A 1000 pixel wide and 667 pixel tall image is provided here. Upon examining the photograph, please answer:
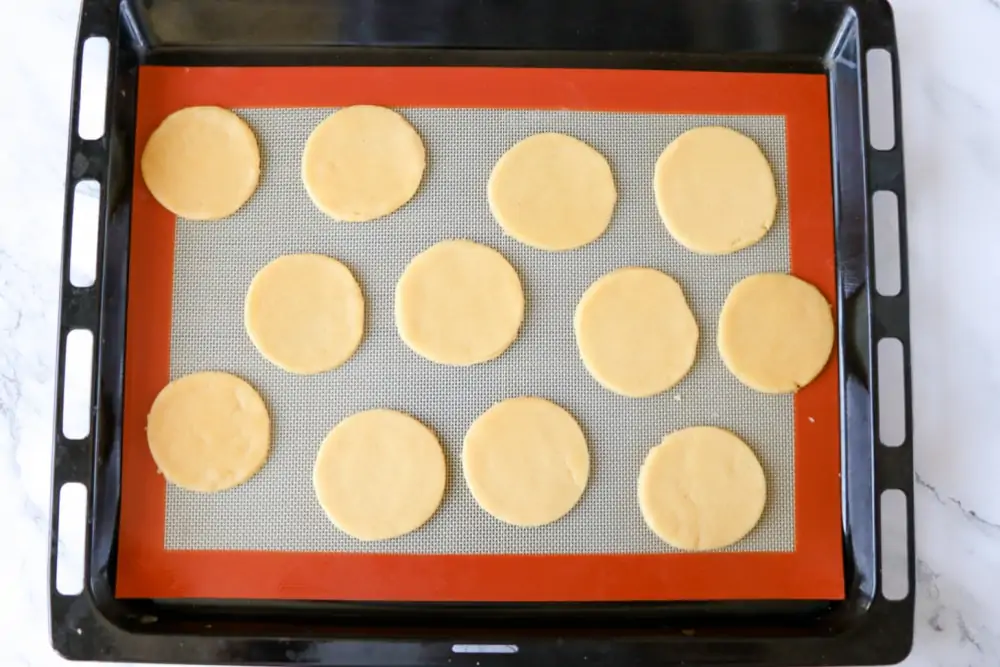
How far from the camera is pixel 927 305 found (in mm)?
976

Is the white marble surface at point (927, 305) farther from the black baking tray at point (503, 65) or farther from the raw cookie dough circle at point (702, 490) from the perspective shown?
the raw cookie dough circle at point (702, 490)

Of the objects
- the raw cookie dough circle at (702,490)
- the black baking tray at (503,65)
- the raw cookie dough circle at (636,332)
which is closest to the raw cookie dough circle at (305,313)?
the black baking tray at (503,65)

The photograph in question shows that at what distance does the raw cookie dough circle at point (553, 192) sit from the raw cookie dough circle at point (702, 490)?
0.88ft

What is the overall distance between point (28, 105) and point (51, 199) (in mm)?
121

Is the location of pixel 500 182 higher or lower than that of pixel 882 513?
higher

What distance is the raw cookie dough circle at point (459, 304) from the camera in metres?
0.92

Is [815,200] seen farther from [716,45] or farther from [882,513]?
[882,513]

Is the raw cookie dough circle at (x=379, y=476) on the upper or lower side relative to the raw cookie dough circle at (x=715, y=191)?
lower

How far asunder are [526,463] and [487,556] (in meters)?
0.11

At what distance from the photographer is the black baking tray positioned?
34.3 inches

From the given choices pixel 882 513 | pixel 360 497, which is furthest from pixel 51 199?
pixel 882 513

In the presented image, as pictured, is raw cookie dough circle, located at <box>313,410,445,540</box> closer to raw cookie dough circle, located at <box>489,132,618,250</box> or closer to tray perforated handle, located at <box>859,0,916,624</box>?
raw cookie dough circle, located at <box>489,132,618,250</box>

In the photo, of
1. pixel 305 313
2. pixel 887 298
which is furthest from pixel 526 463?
pixel 887 298

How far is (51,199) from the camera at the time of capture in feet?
3.22
